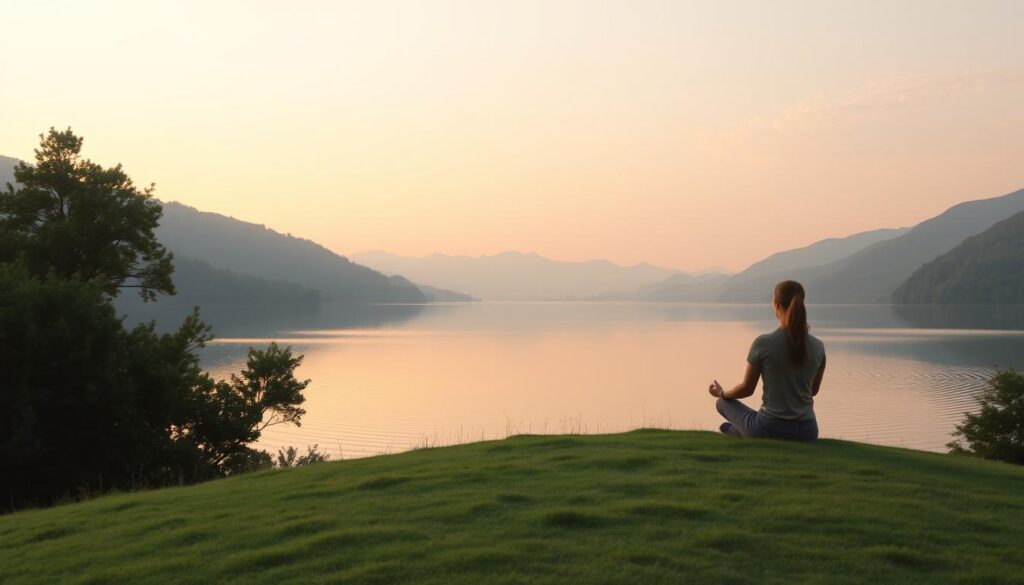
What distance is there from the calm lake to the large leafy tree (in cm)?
1459

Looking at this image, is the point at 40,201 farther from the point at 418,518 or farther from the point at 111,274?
the point at 418,518

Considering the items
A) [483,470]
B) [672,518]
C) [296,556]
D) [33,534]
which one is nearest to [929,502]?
[672,518]

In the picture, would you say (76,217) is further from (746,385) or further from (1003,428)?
(1003,428)

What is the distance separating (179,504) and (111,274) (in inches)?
957

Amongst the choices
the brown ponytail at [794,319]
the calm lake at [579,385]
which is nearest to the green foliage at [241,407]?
the calm lake at [579,385]

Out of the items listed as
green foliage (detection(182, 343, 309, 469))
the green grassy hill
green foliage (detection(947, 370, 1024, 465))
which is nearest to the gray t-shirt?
the green grassy hill

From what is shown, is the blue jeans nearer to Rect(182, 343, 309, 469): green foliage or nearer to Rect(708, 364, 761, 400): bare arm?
Rect(708, 364, 761, 400): bare arm

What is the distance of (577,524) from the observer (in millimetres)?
8688

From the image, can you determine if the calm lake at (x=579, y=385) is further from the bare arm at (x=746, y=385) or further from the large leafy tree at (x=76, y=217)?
the bare arm at (x=746, y=385)

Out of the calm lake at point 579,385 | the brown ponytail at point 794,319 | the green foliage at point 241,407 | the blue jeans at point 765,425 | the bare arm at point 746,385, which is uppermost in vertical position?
the brown ponytail at point 794,319

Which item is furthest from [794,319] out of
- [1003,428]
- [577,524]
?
[1003,428]

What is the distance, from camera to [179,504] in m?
11.9

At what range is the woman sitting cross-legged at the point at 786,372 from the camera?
1198 centimetres

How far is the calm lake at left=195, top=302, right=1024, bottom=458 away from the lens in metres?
48.5
